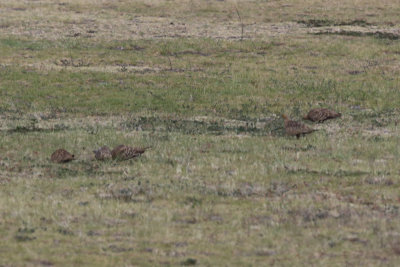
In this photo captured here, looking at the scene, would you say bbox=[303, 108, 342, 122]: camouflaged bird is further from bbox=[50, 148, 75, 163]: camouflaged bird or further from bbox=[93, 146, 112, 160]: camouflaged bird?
bbox=[50, 148, 75, 163]: camouflaged bird

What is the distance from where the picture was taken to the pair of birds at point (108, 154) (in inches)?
816

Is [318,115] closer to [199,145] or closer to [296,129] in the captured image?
[296,129]

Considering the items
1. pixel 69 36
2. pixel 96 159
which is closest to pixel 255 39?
pixel 69 36

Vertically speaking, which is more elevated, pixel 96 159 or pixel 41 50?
pixel 96 159

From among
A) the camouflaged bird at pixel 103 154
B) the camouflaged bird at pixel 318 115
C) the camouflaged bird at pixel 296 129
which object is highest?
the camouflaged bird at pixel 103 154

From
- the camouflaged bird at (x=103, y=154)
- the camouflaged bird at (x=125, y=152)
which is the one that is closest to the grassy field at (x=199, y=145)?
the camouflaged bird at (x=125, y=152)

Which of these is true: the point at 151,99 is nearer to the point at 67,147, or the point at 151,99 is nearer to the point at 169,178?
→ the point at 67,147

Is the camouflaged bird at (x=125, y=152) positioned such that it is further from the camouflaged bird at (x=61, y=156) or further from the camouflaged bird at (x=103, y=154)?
the camouflaged bird at (x=61, y=156)

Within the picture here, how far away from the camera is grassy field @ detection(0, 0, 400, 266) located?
13.2 metres

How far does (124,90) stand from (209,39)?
699 inches

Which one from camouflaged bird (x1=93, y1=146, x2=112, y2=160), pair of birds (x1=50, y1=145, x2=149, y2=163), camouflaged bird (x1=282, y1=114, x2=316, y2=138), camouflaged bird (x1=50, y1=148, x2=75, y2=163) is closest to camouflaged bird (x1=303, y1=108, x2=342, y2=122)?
camouflaged bird (x1=282, y1=114, x2=316, y2=138)

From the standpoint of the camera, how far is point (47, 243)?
42.7 ft

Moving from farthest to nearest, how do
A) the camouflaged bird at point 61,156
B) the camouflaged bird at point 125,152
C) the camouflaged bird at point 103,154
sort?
the camouflaged bird at point 103,154 → the camouflaged bird at point 125,152 → the camouflaged bird at point 61,156

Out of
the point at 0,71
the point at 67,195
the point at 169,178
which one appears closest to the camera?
the point at 67,195
